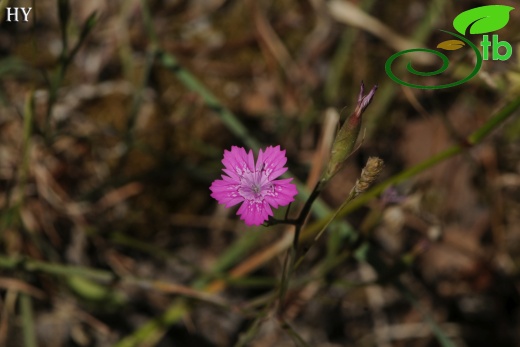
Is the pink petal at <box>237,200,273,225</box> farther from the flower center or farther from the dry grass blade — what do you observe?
the dry grass blade

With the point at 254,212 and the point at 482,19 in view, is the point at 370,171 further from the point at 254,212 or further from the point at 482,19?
the point at 482,19

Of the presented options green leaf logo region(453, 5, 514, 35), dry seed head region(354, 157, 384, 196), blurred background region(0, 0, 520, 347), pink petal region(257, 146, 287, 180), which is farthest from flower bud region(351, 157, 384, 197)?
green leaf logo region(453, 5, 514, 35)

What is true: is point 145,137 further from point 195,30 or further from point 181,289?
point 181,289

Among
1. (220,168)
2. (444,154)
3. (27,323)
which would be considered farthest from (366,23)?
(27,323)

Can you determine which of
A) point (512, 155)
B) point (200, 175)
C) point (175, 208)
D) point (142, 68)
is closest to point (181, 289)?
point (200, 175)

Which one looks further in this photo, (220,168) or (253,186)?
(220,168)
